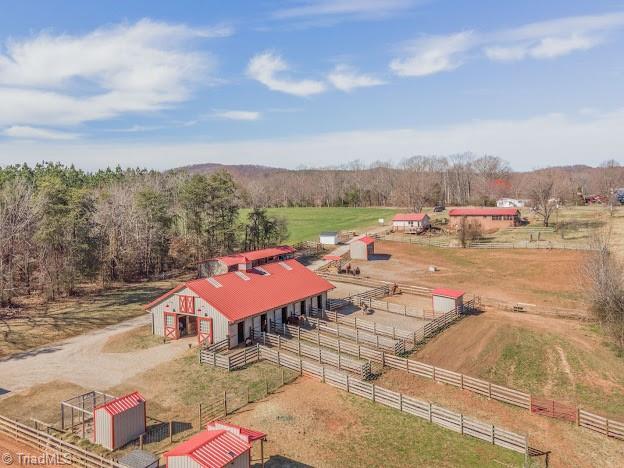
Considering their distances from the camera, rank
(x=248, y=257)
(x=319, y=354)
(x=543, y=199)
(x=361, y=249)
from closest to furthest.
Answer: (x=319, y=354) < (x=248, y=257) < (x=361, y=249) < (x=543, y=199)

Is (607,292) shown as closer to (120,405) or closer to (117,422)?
(120,405)

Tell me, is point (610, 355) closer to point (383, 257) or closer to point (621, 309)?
point (621, 309)

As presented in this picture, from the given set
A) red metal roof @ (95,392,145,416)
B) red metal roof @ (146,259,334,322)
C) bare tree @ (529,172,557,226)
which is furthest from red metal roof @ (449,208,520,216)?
red metal roof @ (95,392,145,416)

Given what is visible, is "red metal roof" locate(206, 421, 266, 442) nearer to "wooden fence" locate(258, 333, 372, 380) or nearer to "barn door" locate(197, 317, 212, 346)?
"wooden fence" locate(258, 333, 372, 380)

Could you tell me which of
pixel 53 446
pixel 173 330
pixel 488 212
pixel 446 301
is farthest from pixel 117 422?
pixel 488 212

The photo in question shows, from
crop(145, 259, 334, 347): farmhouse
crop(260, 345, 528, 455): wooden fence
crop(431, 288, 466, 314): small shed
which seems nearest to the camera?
crop(260, 345, 528, 455): wooden fence

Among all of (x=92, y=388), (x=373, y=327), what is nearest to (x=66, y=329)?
(x=92, y=388)
